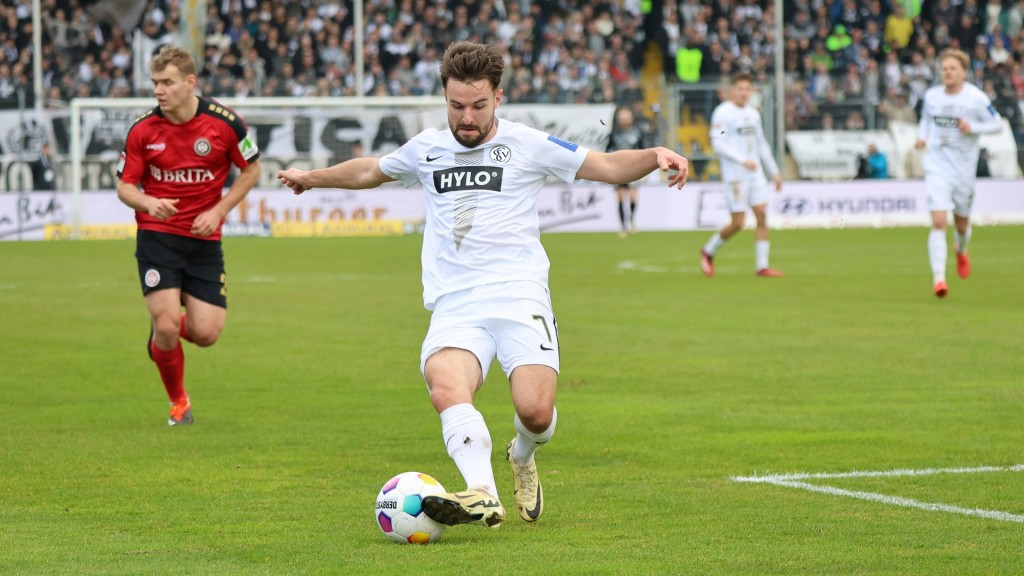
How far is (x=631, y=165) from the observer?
20.5 ft

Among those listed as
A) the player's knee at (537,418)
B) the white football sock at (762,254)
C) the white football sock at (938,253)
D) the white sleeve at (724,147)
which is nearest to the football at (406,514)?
the player's knee at (537,418)

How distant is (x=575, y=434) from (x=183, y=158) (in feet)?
9.01

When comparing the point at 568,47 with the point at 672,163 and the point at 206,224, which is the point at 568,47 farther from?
the point at 672,163

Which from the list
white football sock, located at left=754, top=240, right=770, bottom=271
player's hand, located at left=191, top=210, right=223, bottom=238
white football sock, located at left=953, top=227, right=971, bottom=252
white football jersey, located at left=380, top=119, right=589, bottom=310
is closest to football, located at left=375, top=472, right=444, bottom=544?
white football jersey, located at left=380, top=119, right=589, bottom=310

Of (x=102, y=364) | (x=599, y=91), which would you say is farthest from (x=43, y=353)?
(x=599, y=91)

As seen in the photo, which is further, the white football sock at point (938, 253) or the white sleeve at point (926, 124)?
the white sleeve at point (926, 124)

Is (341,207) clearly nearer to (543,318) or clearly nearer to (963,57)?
(963,57)

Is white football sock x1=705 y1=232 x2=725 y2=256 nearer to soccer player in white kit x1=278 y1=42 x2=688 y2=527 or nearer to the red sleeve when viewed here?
the red sleeve

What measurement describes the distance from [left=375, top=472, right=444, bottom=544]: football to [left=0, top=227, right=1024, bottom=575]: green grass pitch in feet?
0.29

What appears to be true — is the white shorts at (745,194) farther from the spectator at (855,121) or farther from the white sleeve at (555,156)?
the spectator at (855,121)

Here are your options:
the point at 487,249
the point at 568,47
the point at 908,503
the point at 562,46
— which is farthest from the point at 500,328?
the point at 568,47

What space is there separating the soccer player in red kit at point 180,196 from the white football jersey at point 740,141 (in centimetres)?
1188

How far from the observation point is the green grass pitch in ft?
18.7

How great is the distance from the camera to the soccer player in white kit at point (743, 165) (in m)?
20.2
